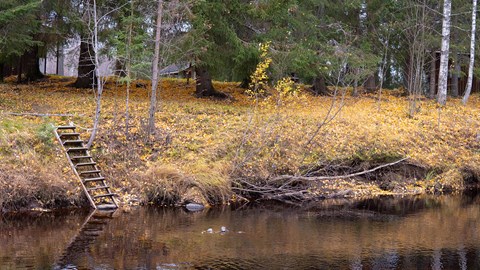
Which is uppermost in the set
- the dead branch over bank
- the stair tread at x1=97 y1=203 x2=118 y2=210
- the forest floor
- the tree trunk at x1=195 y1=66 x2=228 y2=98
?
the tree trunk at x1=195 y1=66 x2=228 y2=98

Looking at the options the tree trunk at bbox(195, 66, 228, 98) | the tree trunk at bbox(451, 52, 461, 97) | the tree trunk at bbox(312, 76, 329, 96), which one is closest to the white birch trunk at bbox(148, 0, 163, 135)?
the tree trunk at bbox(195, 66, 228, 98)

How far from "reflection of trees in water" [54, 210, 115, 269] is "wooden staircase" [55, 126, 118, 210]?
577 mm

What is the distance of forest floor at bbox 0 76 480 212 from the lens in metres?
15.0

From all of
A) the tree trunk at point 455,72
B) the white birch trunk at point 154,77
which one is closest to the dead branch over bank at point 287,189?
the white birch trunk at point 154,77

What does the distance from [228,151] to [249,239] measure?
18.4ft

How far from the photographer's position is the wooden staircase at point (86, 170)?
47.8 ft

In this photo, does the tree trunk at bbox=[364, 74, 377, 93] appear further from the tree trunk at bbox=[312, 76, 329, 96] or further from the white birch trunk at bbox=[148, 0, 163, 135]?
the white birch trunk at bbox=[148, 0, 163, 135]

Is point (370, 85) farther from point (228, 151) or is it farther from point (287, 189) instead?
point (228, 151)

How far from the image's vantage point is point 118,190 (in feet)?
50.6

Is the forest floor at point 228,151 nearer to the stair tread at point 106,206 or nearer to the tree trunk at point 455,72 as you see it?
the stair tread at point 106,206

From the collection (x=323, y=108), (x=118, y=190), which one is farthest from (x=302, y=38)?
(x=118, y=190)

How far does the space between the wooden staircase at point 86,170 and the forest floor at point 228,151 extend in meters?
0.24

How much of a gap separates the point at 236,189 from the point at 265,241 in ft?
15.3

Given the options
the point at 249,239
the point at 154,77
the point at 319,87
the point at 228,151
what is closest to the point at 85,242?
the point at 249,239
